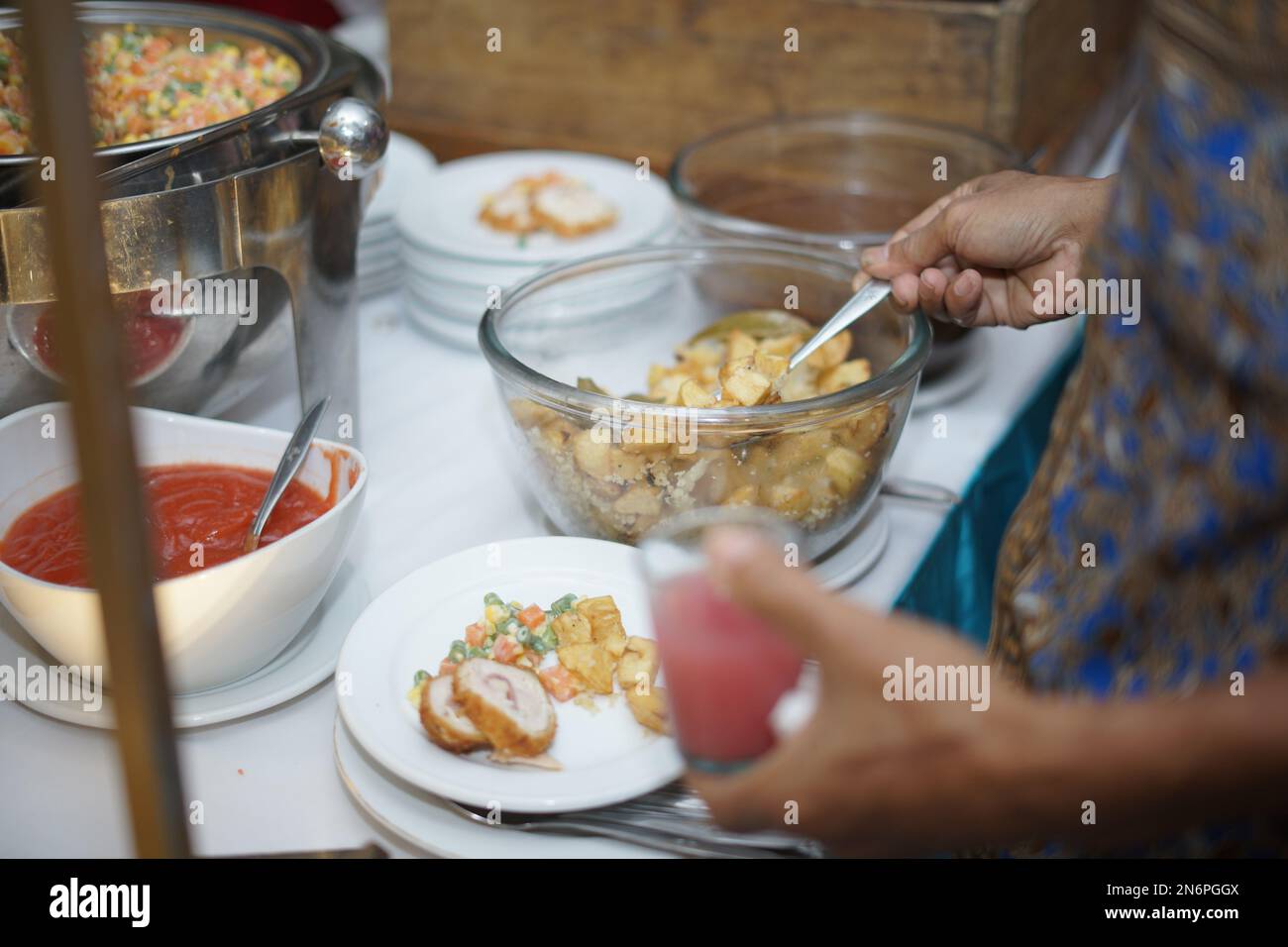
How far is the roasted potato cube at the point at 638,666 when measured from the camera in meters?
0.84

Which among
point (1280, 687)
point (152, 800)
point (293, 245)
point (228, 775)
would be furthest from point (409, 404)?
point (1280, 687)

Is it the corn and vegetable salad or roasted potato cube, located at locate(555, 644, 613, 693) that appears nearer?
roasted potato cube, located at locate(555, 644, 613, 693)

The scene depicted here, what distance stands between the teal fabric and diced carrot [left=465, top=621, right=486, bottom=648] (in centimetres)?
37

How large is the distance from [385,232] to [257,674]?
0.74 m

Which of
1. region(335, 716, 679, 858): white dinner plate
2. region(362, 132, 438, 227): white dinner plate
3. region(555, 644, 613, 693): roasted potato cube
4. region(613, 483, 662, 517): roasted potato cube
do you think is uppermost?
region(362, 132, 438, 227): white dinner plate

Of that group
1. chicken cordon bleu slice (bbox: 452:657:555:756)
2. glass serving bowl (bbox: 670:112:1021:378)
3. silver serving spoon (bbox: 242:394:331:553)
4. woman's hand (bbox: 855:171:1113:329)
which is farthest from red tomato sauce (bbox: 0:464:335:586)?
glass serving bowl (bbox: 670:112:1021:378)

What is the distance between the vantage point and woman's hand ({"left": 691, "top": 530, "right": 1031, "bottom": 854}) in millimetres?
496

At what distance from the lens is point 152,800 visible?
477mm

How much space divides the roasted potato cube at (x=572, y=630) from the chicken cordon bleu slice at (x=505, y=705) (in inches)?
2.6

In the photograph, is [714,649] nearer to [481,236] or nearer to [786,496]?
[786,496]

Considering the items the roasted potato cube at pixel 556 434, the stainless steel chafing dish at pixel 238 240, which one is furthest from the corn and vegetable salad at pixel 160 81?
the roasted potato cube at pixel 556 434

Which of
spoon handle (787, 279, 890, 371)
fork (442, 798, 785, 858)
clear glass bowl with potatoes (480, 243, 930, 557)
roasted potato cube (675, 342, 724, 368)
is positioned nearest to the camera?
fork (442, 798, 785, 858)

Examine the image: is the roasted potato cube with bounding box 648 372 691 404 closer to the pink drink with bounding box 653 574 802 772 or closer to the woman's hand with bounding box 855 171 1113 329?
the woman's hand with bounding box 855 171 1113 329

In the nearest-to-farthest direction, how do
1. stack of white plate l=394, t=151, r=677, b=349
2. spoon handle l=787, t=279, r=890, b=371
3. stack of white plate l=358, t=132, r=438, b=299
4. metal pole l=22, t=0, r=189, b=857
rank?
metal pole l=22, t=0, r=189, b=857 < spoon handle l=787, t=279, r=890, b=371 < stack of white plate l=394, t=151, r=677, b=349 < stack of white plate l=358, t=132, r=438, b=299
